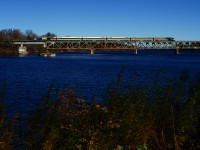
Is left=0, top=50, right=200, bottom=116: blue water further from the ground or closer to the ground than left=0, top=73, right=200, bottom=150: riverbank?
closer to the ground

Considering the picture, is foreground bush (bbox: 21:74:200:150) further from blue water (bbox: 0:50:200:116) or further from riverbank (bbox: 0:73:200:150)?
blue water (bbox: 0:50:200:116)

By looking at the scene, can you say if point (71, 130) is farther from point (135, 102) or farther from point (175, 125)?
point (175, 125)

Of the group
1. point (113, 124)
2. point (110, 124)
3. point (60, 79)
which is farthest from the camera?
point (60, 79)

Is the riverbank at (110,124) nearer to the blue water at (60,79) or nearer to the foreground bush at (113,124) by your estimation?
the foreground bush at (113,124)

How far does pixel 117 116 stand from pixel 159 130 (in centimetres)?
298

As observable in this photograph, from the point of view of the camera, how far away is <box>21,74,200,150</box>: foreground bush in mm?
11398

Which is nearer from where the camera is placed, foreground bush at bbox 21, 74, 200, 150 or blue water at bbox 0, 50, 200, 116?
foreground bush at bbox 21, 74, 200, 150

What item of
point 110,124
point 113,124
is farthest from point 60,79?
point 113,124

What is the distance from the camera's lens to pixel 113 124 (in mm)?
11164

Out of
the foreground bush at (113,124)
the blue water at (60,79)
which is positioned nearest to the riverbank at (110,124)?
the foreground bush at (113,124)

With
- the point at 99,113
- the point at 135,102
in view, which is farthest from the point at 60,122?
the point at 135,102

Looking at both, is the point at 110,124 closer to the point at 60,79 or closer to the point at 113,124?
the point at 113,124

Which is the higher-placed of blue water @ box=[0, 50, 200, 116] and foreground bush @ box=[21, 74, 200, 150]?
foreground bush @ box=[21, 74, 200, 150]

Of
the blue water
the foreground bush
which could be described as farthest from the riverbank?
the blue water
